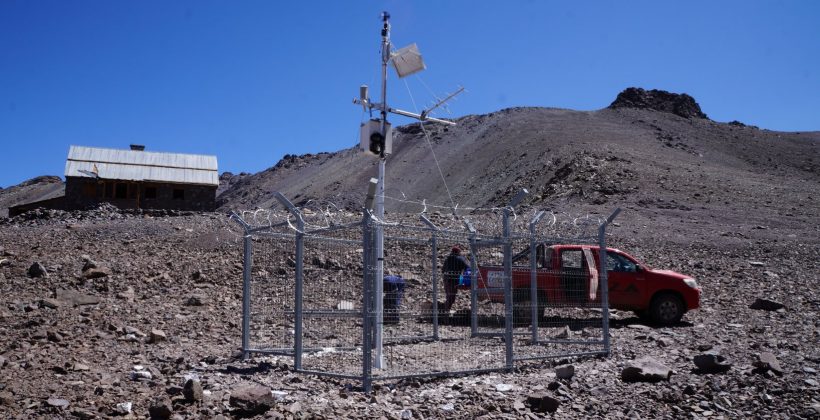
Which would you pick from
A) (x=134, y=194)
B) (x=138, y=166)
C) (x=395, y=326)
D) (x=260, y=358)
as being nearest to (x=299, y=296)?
(x=260, y=358)

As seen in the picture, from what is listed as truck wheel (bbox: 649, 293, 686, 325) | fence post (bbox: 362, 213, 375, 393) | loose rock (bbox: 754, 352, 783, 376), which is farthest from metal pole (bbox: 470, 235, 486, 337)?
truck wheel (bbox: 649, 293, 686, 325)

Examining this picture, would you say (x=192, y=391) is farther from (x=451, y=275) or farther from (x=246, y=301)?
(x=451, y=275)

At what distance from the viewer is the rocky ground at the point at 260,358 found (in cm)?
781

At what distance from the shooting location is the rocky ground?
307 inches

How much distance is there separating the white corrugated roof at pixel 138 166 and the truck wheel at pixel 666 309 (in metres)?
30.3

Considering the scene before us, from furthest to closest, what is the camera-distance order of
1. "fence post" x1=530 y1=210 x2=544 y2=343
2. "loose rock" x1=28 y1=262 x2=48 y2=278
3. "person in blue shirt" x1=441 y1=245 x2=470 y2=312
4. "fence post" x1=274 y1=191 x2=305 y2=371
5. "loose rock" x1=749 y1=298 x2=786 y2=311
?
1. "loose rock" x1=28 y1=262 x2=48 y2=278
2. "loose rock" x1=749 y1=298 x2=786 y2=311
3. "person in blue shirt" x1=441 y1=245 x2=470 y2=312
4. "fence post" x1=530 y1=210 x2=544 y2=343
5. "fence post" x1=274 y1=191 x2=305 y2=371

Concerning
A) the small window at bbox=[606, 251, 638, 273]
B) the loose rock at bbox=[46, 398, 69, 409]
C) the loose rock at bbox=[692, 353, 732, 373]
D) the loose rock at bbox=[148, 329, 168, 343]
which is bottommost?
the loose rock at bbox=[46, 398, 69, 409]

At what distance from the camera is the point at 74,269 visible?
17000mm

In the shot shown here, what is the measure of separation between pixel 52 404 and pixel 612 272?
10.2 m

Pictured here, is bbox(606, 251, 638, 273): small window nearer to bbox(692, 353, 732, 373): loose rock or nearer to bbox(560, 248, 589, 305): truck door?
bbox(560, 248, 589, 305): truck door

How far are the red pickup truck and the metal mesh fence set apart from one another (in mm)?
27

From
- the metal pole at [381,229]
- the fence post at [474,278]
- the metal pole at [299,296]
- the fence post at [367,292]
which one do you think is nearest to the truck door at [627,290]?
the fence post at [474,278]

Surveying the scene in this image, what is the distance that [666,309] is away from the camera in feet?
46.3

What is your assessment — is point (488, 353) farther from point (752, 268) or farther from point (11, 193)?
point (11, 193)
